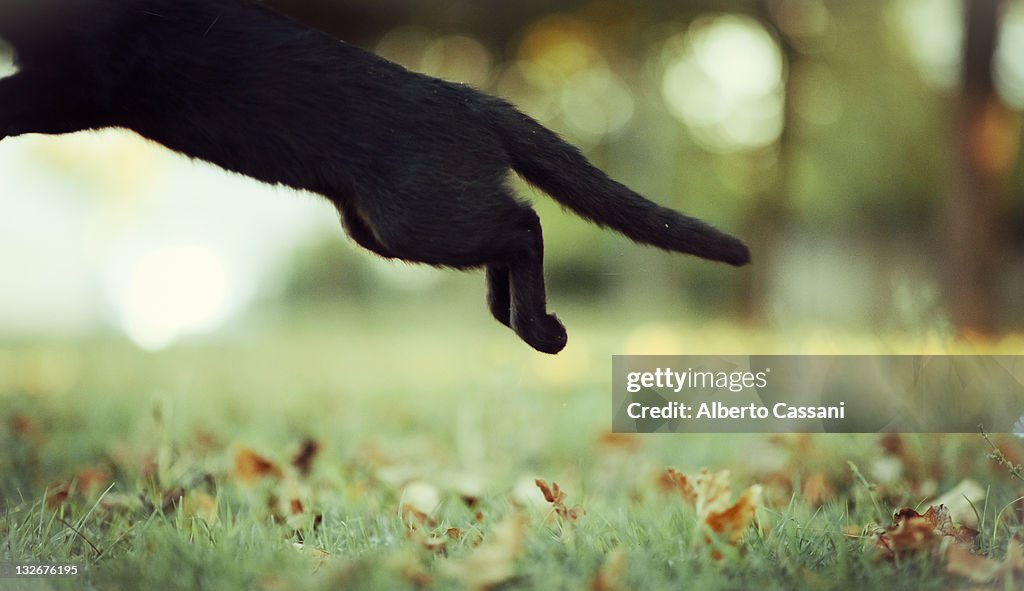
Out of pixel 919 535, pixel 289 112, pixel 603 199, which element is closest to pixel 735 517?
pixel 919 535

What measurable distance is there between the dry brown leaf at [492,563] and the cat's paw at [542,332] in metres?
0.26

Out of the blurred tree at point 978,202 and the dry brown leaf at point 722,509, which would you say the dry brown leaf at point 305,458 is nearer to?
the dry brown leaf at point 722,509

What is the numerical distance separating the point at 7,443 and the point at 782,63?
252cm

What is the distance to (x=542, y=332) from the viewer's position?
1.22 metres

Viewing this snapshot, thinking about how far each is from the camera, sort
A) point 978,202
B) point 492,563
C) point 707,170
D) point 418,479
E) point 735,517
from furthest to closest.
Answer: point 707,170 → point 978,202 → point 418,479 → point 735,517 → point 492,563

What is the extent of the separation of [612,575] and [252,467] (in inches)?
32.1

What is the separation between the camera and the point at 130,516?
132 centimetres

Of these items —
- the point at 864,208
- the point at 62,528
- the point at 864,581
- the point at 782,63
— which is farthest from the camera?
the point at 864,208

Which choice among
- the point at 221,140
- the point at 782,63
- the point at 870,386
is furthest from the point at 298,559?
the point at 782,63

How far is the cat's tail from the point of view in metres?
1.21

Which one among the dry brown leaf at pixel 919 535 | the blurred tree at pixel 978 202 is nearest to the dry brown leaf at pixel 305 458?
the dry brown leaf at pixel 919 535

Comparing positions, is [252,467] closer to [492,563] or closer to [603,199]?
[492,563]

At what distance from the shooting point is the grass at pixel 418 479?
3.56 feet

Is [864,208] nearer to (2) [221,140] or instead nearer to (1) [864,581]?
(1) [864,581]
